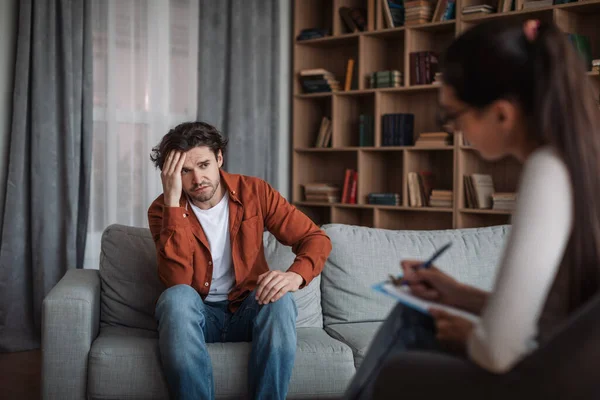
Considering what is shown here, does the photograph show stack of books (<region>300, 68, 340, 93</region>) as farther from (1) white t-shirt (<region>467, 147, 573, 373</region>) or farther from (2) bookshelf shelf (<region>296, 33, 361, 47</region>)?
(1) white t-shirt (<region>467, 147, 573, 373</region>)

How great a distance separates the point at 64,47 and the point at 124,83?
430 mm

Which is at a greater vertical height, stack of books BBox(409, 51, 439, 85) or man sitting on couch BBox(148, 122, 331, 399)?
stack of books BBox(409, 51, 439, 85)

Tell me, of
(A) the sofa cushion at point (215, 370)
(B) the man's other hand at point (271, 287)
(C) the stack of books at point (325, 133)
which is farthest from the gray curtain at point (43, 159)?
(B) the man's other hand at point (271, 287)

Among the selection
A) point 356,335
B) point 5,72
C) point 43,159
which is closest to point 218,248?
point 356,335

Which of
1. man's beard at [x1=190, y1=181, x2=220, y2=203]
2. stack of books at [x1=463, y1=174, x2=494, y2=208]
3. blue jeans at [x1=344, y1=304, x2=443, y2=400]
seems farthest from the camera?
stack of books at [x1=463, y1=174, x2=494, y2=208]

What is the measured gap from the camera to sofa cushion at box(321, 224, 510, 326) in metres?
2.59

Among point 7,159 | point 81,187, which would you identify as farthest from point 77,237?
point 7,159

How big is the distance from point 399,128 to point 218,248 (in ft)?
7.10

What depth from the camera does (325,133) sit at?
4617mm

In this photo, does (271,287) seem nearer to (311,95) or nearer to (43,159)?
(43,159)

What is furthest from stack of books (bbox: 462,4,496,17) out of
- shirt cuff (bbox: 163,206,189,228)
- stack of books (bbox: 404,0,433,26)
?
shirt cuff (bbox: 163,206,189,228)

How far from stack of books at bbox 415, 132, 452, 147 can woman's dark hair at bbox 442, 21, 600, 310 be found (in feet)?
9.64

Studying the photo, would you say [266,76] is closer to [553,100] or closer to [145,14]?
[145,14]

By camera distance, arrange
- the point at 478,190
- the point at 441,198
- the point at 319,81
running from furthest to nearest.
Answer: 1. the point at 319,81
2. the point at 441,198
3. the point at 478,190
